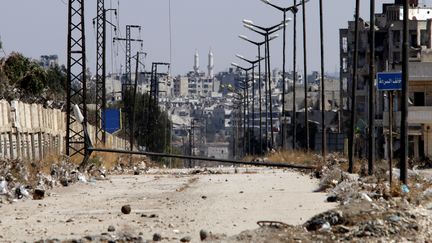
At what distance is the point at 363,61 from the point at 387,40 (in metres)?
7.10

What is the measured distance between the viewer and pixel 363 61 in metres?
125

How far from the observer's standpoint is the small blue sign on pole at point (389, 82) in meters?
30.0

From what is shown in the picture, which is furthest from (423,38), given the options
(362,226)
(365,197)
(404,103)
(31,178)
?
(362,226)

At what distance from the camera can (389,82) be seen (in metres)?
30.2

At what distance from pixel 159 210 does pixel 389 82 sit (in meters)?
8.07

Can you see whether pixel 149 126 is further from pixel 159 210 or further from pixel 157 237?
pixel 157 237

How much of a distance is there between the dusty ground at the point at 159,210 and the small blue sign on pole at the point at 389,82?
282cm

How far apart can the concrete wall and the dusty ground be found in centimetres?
825

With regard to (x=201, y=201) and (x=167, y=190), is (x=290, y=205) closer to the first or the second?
(x=201, y=201)

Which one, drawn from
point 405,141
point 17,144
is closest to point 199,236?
point 405,141

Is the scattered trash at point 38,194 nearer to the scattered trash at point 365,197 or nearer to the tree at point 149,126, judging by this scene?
the scattered trash at point 365,197

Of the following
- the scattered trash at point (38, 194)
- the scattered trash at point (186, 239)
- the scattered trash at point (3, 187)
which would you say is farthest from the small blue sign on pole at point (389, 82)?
the scattered trash at point (186, 239)

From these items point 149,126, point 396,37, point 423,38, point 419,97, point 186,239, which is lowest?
point 186,239

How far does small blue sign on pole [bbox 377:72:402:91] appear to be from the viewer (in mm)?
30047
